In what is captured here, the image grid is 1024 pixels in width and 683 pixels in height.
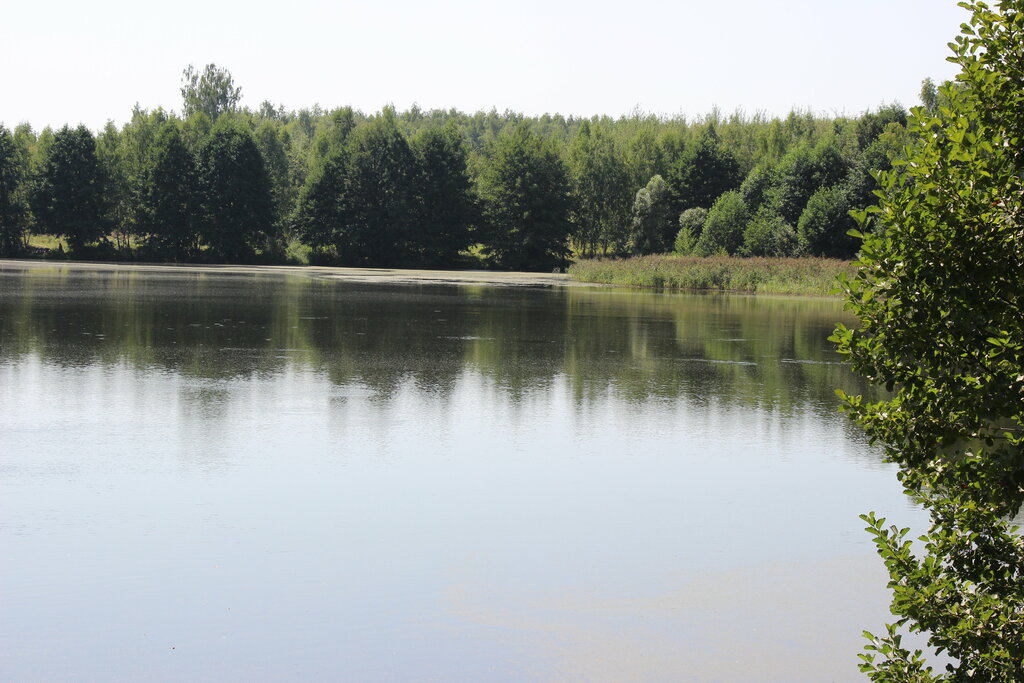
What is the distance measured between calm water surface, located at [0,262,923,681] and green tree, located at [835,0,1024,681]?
2.10m

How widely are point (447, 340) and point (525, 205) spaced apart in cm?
7160

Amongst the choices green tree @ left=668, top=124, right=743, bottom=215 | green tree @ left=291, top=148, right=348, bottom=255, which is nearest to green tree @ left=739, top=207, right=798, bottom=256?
green tree @ left=668, top=124, right=743, bottom=215

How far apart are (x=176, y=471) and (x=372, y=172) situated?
288ft

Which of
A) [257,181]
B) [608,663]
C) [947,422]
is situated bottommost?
[608,663]

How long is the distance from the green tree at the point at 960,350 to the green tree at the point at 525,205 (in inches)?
3547

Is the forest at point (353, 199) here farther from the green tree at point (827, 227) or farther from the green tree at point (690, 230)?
the green tree at point (827, 227)

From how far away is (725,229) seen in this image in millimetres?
79688

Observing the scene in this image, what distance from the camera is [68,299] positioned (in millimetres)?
36469

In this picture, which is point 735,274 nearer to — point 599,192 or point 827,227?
point 827,227

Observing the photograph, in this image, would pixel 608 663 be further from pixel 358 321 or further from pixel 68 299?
pixel 68 299

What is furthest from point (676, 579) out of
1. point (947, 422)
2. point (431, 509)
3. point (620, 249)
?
point (620, 249)

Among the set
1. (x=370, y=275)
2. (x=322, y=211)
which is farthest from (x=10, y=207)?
(x=370, y=275)

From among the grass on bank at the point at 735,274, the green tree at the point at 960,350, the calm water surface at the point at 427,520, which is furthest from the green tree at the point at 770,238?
the green tree at the point at 960,350

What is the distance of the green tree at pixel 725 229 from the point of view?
259 feet
